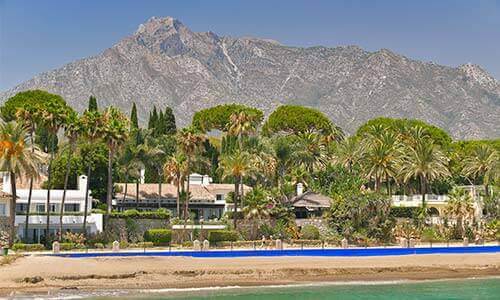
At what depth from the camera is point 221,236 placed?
7319cm

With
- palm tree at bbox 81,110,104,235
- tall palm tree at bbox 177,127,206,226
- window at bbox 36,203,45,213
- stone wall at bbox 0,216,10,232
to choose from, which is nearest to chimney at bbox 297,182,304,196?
tall palm tree at bbox 177,127,206,226

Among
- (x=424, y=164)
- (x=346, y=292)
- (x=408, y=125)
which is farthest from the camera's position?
(x=408, y=125)

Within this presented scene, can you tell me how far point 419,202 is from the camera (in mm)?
87812

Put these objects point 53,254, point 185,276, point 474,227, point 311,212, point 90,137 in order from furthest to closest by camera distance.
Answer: point 311,212 < point 474,227 < point 90,137 < point 53,254 < point 185,276

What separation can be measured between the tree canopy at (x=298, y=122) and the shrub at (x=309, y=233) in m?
45.3

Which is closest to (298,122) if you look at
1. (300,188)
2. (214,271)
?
(300,188)

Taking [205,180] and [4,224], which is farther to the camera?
[205,180]

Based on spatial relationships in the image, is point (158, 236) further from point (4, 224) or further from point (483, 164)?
point (483, 164)

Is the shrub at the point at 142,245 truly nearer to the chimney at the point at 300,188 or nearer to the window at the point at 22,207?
the window at the point at 22,207

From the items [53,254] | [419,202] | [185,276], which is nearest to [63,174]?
Result: [53,254]

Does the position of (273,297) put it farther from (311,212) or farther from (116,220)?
(311,212)

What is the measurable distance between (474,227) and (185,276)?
38.6 meters

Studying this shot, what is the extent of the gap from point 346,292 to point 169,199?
48943 millimetres

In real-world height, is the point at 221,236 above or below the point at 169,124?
below
